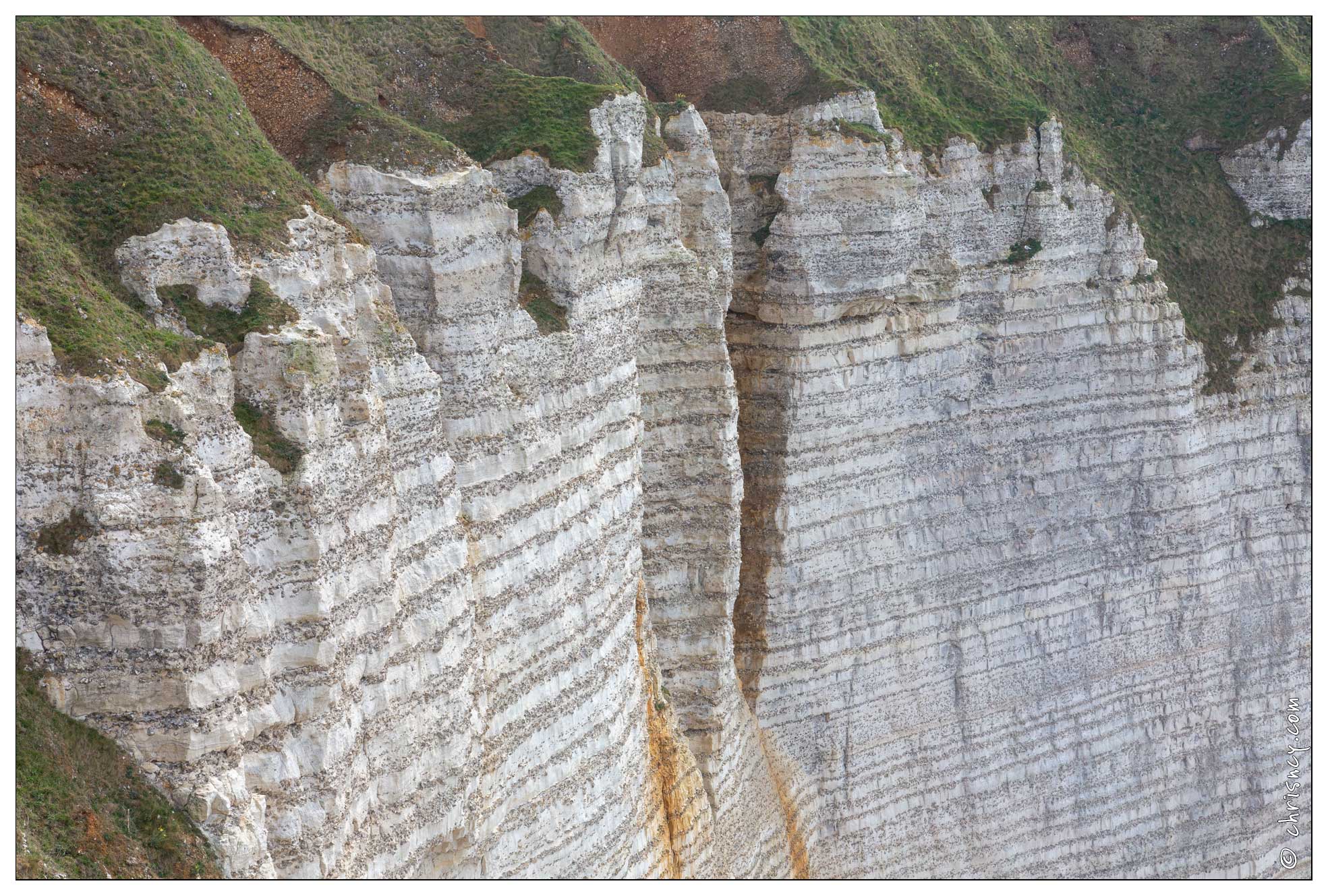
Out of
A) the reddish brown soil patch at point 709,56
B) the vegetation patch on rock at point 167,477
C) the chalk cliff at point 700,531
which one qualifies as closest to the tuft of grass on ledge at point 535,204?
the chalk cliff at point 700,531

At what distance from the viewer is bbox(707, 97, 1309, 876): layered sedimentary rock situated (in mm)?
38500

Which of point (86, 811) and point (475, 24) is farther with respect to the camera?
point (475, 24)

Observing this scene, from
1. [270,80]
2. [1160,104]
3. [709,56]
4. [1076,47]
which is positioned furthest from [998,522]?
[270,80]

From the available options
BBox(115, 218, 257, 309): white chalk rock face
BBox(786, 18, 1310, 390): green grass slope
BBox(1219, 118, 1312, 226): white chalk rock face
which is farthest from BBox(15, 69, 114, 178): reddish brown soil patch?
BBox(1219, 118, 1312, 226): white chalk rock face

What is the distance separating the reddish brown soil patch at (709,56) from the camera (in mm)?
39281

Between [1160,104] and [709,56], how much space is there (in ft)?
56.9

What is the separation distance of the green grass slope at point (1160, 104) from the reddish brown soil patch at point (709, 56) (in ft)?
11.2

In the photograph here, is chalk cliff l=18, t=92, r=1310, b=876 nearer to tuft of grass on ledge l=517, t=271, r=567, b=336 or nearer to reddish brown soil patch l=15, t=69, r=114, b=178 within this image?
tuft of grass on ledge l=517, t=271, r=567, b=336

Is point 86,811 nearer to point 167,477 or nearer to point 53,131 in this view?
point 167,477

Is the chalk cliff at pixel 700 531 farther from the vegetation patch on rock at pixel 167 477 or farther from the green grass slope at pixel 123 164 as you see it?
the green grass slope at pixel 123 164

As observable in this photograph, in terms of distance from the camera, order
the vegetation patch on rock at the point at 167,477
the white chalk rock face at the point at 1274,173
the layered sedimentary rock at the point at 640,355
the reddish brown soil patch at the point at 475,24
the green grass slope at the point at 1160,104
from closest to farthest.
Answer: the vegetation patch on rock at the point at 167,477, the layered sedimentary rock at the point at 640,355, the reddish brown soil patch at the point at 475,24, the green grass slope at the point at 1160,104, the white chalk rock face at the point at 1274,173

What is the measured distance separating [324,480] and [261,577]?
59.5 inches

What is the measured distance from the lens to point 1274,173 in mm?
48906

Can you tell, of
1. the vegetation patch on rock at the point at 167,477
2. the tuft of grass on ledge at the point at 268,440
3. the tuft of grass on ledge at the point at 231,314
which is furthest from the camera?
the tuft of grass on ledge at the point at 231,314
